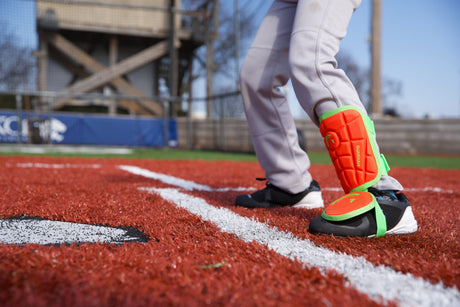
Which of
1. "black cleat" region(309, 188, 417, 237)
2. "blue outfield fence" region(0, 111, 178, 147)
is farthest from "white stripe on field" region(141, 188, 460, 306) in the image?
"blue outfield fence" region(0, 111, 178, 147)

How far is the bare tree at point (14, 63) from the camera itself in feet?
40.8

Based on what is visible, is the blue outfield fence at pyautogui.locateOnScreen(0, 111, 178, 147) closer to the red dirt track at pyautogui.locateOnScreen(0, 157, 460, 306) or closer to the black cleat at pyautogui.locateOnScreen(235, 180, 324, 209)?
the black cleat at pyautogui.locateOnScreen(235, 180, 324, 209)

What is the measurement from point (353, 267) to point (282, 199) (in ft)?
3.12

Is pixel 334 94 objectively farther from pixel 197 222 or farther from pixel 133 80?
pixel 133 80

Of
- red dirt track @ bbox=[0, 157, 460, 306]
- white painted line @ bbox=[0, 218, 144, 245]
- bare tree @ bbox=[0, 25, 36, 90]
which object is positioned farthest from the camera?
bare tree @ bbox=[0, 25, 36, 90]

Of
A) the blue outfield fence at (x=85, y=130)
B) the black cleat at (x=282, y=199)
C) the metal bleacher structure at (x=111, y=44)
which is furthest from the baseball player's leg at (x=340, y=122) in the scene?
the metal bleacher structure at (x=111, y=44)

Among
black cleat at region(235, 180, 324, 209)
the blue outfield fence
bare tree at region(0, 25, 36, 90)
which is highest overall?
bare tree at region(0, 25, 36, 90)

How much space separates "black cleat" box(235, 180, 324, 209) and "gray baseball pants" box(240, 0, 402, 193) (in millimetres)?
35

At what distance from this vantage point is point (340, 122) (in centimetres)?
137

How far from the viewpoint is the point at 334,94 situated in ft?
4.58

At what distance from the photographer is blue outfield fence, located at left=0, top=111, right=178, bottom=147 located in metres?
9.99

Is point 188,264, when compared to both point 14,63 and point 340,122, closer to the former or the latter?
point 340,122

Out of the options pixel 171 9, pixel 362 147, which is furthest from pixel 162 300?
pixel 171 9

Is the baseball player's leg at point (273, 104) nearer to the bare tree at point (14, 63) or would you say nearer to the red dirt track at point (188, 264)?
the red dirt track at point (188, 264)
